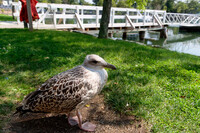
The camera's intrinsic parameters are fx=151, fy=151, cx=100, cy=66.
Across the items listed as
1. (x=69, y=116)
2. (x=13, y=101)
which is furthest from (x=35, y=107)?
(x=13, y=101)

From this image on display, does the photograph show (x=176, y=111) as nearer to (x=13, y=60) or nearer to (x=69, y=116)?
(x=69, y=116)

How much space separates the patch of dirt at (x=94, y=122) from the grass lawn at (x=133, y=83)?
182 millimetres

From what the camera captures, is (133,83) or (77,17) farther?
(77,17)

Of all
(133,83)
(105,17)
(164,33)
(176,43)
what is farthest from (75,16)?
(164,33)

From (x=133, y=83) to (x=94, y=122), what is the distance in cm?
158

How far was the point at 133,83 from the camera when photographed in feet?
12.6

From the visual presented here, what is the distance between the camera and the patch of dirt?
8.25 feet

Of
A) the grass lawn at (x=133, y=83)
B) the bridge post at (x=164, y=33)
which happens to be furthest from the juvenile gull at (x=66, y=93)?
the bridge post at (x=164, y=33)

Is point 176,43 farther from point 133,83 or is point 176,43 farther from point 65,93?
point 65,93

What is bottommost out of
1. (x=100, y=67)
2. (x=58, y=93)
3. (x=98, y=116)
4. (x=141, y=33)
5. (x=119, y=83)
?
(x=98, y=116)

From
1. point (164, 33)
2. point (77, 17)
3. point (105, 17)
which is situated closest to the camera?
point (105, 17)

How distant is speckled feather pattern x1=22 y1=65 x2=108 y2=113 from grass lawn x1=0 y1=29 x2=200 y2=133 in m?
0.82

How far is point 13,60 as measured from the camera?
16.3 feet

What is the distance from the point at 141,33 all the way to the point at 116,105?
19.3 metres
